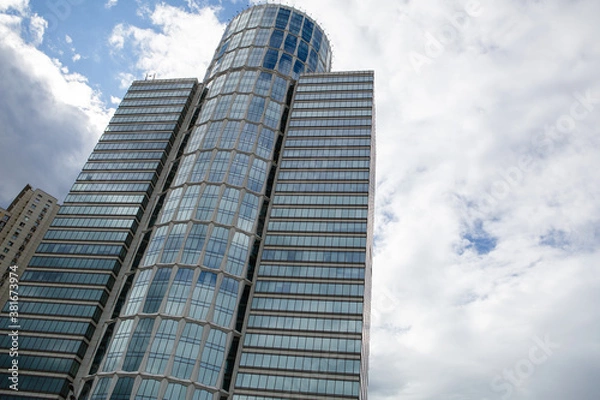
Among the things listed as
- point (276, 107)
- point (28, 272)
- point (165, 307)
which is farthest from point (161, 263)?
point (276, 107)

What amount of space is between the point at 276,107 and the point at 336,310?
198 feet

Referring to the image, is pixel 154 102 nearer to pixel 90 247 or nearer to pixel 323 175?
pixel 90 247

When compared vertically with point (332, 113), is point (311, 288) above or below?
below

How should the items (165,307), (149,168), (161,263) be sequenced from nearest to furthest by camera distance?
(165,307) < (161,263) < (149,168)

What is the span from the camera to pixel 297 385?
80.2 meters

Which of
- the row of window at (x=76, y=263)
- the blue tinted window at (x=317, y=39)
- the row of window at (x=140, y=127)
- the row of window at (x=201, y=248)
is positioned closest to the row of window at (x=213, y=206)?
the row of window at (x=201, y=248)

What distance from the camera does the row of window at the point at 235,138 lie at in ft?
370

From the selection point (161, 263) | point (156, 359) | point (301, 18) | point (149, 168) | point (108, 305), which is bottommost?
point (156, 359)

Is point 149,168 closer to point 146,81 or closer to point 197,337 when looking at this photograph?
point 146,81

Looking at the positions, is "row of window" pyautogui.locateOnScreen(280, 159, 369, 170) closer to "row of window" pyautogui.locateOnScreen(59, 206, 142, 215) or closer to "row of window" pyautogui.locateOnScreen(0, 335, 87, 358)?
"row of window" pyautogui.locateOnScreen(59, 206, 142, 215)

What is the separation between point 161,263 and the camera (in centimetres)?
9269

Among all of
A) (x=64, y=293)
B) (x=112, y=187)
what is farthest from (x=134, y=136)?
(x=64, y=293)

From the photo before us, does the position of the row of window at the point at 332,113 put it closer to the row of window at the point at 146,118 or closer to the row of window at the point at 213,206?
the row of window at the point at 213,206

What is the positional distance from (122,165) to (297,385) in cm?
7639
